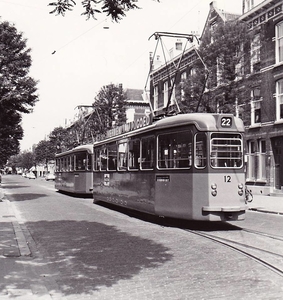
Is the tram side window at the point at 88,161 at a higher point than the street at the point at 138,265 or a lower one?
higher

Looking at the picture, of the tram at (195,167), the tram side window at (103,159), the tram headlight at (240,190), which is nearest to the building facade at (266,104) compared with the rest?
the tram side window at (103,159)

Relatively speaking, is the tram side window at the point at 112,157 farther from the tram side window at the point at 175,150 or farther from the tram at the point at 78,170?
the tram at the point at 78,170

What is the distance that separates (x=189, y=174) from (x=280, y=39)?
1767cm

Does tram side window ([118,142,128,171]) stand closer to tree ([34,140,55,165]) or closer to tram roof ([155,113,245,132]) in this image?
tram roof ([155,113,245,132])

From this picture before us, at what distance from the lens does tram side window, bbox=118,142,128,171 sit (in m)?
14.0

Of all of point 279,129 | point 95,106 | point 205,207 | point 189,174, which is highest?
point 95,106

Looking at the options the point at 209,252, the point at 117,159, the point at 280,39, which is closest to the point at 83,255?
the point at 209,252

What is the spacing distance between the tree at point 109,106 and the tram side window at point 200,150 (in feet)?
91.6

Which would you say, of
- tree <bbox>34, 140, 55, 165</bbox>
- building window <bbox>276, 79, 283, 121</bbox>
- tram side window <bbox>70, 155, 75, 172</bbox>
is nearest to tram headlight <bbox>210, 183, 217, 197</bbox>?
tram side window <bbox>70, 155, 75, 172</bbox>

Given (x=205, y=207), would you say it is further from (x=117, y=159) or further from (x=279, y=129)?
(x=279, y=129)

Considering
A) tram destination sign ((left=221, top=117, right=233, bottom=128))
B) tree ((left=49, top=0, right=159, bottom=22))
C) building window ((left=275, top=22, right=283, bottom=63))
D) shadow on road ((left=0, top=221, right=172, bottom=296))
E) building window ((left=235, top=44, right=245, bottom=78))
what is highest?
building window ((left=275, top=22, right=283, bottom=63))

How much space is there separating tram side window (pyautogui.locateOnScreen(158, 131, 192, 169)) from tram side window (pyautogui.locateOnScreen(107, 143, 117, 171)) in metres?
4.04

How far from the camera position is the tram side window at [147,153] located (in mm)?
11883

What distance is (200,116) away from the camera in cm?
1061
